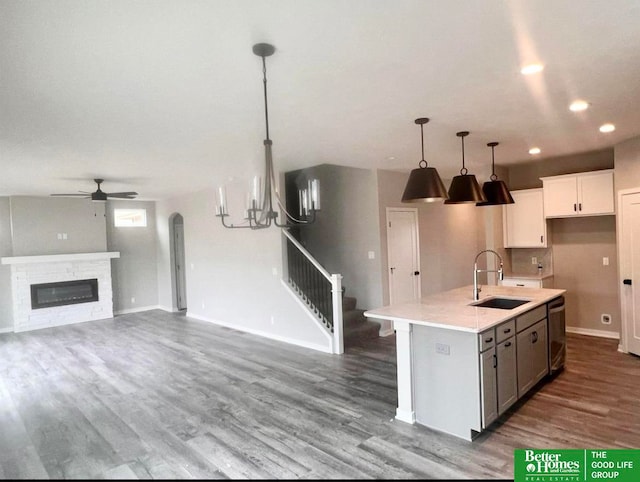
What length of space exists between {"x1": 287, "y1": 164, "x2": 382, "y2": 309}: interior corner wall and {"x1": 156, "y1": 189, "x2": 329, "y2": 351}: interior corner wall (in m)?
1.09

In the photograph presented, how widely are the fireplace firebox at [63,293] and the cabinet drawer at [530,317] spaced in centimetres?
821

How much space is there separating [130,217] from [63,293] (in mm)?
2133

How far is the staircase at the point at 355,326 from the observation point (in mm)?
5578

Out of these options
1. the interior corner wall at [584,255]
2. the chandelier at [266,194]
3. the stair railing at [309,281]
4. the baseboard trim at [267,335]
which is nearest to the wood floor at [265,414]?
the baseboard trim at [267,335]

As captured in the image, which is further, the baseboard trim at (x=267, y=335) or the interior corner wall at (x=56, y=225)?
Result: the interior corner wall at (x=56, y=225)

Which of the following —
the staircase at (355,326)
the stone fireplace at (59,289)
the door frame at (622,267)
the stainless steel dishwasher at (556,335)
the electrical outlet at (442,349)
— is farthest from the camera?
the stone fireplace at (59,289)

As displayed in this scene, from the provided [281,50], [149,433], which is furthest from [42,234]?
[281,50]

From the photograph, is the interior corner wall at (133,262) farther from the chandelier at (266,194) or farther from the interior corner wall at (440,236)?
the chandelier at (266,194)

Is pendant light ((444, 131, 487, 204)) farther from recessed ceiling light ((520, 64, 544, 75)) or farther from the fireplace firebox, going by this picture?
the fireplace firebox

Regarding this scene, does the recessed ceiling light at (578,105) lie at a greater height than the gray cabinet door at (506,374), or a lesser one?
greater

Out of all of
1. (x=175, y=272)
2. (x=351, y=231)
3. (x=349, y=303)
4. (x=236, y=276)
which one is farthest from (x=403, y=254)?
(x=175, y=272)

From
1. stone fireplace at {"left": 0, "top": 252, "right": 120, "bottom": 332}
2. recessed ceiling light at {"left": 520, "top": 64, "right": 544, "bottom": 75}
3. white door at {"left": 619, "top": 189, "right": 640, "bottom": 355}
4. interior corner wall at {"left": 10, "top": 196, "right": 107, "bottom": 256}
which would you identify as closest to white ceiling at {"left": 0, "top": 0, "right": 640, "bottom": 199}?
recessed ceiling light at {"left": 520, "top": 64, "right": 544, "bottom": 75}

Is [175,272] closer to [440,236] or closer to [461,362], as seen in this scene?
[440,236]

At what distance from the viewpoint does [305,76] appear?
8.11ft
